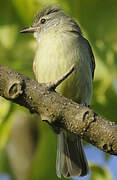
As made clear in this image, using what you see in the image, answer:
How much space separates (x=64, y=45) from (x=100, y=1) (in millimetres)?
1173

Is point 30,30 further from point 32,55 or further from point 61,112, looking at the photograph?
point 61,112

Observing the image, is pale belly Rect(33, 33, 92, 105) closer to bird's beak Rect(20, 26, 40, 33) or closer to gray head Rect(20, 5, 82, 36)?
bird's beak Rect(20, 26, 40, 33)

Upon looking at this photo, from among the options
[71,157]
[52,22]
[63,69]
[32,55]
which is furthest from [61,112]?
[52,22]

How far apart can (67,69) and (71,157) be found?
49.4 inches

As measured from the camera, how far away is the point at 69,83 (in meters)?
4.28

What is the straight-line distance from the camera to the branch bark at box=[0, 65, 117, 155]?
2.25 metres

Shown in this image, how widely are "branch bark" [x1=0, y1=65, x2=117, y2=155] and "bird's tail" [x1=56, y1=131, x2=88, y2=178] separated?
186 cm

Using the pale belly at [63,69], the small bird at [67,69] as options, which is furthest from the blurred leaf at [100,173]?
the pale belly at [63,69]

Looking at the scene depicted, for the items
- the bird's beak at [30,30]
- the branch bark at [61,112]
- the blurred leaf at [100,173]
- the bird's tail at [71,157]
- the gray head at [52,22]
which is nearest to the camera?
the branch bark at [61,112]

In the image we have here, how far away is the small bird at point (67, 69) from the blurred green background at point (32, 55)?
1.73ft

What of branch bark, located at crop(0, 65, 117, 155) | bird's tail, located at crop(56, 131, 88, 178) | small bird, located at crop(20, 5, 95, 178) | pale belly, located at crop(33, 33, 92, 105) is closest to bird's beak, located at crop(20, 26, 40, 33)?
small bird, located at crop(20, 5, 95, 178)

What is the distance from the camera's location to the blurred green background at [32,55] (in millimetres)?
3174

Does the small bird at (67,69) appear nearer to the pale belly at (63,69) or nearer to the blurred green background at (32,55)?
the pale belly at (63,69)

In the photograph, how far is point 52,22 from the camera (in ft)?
17.8
